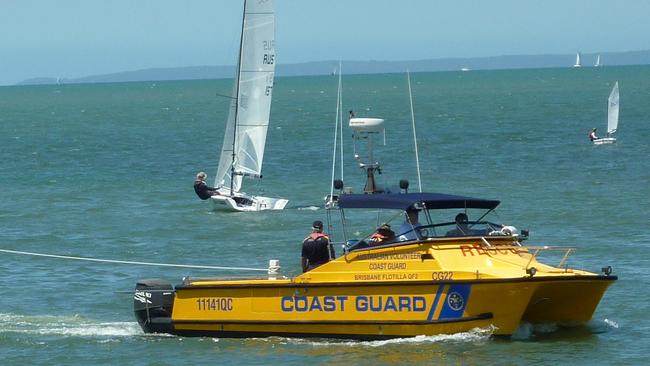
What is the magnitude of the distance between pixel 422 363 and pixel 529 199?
23.7m

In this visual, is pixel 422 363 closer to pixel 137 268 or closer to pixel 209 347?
pixel 209 347

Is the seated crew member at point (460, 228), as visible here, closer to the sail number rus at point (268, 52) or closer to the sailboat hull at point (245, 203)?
the sailboat hull at point (245, 203)

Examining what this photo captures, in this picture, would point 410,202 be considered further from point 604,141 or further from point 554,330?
point 604,141

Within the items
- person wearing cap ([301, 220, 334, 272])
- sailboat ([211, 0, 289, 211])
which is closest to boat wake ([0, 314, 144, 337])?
person wearing cap ([301, 220, 334, 272])

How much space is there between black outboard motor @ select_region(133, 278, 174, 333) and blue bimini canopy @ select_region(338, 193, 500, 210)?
10.4 ft

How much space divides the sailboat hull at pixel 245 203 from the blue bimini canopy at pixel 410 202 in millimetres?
20046

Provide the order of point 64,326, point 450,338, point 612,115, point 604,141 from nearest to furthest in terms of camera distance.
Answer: point 450,338
point 64,326
point 604,141
point 612,115

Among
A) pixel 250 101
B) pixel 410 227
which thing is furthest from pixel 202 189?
pixel 410 227

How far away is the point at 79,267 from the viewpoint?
104 feet

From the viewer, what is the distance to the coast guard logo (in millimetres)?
20953

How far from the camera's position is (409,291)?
69.3 feet

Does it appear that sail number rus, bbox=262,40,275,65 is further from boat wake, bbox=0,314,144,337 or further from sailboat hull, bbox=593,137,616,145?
sailboat hull, bbox=593,137,616,145

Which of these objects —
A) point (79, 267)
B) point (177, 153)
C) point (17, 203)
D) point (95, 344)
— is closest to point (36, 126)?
point (177, 153)

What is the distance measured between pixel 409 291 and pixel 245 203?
22.9 m
